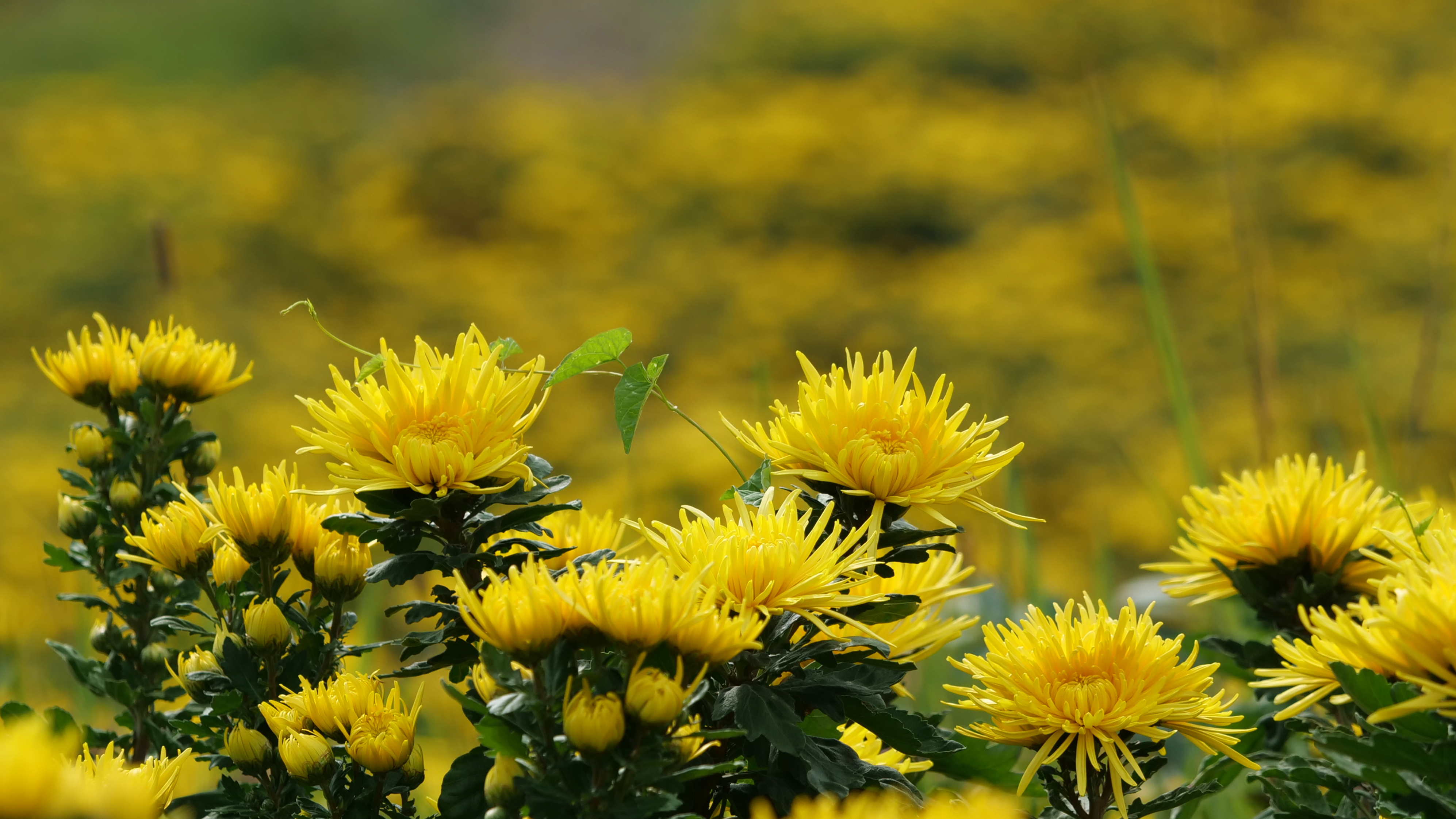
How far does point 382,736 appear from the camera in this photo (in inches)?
27.0

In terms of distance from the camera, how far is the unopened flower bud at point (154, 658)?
0.96 meters

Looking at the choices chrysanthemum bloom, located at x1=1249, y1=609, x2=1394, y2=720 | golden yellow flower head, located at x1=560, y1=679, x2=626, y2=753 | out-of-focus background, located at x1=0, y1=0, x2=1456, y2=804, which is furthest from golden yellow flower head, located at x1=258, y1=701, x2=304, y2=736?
out-of-focus background, located at x1=0, y1=0, x2=1456, y2=804

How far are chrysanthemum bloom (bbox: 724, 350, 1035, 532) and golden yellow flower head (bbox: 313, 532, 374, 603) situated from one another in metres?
0.28

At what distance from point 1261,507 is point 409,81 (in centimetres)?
1087

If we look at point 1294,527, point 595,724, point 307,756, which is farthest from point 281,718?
point 1294,527

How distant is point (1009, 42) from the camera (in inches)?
346

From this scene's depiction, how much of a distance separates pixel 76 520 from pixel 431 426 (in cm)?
45

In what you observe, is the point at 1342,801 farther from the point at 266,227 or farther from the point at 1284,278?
the point at 266,227

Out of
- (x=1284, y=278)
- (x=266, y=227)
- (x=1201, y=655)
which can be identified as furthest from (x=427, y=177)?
(x=1201, y=655)

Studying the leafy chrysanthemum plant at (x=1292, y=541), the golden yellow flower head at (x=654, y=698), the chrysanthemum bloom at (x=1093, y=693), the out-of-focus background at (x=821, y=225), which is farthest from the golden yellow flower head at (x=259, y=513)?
the out-of-focus background at (x=821, y=225)

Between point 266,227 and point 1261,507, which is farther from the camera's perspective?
point 266,227

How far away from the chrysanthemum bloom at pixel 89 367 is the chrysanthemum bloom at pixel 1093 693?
0.73 metres

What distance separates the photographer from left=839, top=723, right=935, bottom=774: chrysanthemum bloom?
854mm

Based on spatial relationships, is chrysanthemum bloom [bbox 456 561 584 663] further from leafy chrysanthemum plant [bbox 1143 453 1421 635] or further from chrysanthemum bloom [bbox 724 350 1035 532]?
leafy chrysanthemum plant [bbox 1143 453 1421 635]
